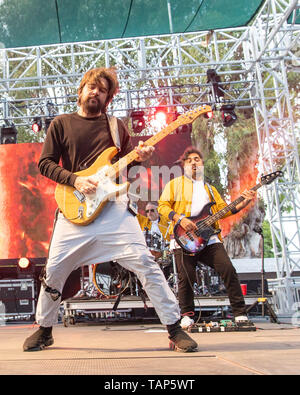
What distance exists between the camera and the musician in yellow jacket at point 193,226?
4438 millimetres

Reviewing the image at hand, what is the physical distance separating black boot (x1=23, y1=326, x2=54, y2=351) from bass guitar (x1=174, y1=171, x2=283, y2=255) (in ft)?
6.16

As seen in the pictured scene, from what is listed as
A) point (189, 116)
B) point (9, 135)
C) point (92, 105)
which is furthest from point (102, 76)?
point (9, 135)

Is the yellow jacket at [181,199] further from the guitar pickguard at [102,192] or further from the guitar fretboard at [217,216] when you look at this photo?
the guitar pickguard at [102,192]

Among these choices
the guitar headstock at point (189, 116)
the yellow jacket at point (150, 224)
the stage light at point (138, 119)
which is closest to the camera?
the guitar headstock at point (189, 116)

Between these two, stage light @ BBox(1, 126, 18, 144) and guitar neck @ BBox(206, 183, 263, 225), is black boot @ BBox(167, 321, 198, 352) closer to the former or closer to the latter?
guitar neck @ BBox(206, 183, 263, 225)

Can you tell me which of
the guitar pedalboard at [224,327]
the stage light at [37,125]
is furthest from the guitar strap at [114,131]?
the stage light at [37,125]

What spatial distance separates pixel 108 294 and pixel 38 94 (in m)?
16.7

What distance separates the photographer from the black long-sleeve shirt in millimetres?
2986

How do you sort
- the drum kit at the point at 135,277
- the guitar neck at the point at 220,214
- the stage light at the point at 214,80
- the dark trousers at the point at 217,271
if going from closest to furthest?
1. the dark trousers at the point at 217,271
2. the guitar neck at the point at 220,214
3. the drum kit at the point at 135,277
4. the stage light at the point at 214,80

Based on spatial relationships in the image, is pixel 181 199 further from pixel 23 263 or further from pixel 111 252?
pixel 23 263

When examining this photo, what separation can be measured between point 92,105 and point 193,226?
1887 millimetres

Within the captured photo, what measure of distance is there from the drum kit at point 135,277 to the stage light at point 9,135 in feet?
20.9

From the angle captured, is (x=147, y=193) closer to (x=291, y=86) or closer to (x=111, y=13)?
(x=111, y=13)

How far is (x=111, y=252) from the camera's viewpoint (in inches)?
111
